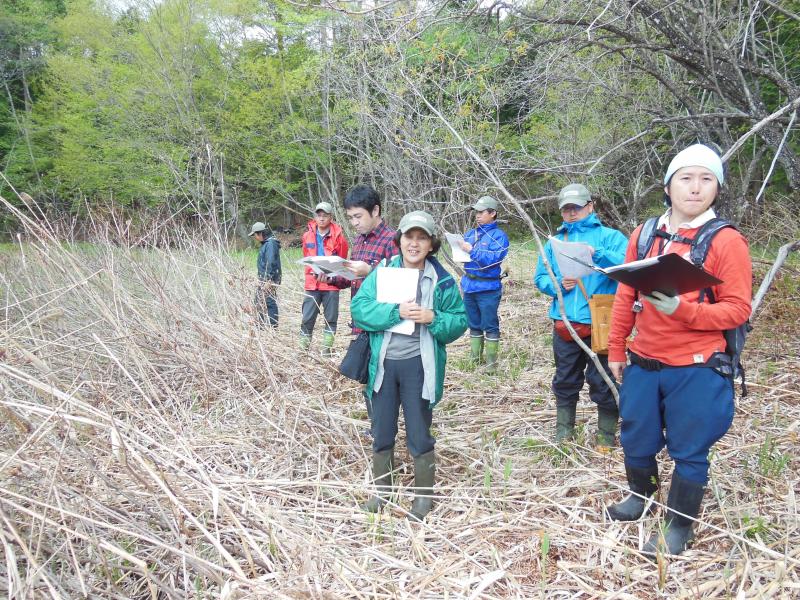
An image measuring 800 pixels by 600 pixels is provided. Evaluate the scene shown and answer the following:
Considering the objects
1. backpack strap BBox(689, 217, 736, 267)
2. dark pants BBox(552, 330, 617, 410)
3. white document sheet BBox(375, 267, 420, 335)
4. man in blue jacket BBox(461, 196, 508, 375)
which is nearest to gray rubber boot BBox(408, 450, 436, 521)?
white document sheet BBox(375, 267, 420, 335)

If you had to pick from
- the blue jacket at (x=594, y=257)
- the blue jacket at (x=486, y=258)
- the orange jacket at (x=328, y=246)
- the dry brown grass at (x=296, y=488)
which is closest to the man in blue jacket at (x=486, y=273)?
the blue jacket at (x=486, y=258)

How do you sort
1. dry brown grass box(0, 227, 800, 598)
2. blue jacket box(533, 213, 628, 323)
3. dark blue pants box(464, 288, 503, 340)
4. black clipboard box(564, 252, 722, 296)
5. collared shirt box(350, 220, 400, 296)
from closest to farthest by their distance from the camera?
black clipboard box(564, 252, 722, 296)
dry brown grass box(0, 227, 800, 598)
blue jacket box(533, 213, 628, 323)
collared shirt box(350, 220, 400, 296)
dark blue pants box(464, 288, 503, 340)

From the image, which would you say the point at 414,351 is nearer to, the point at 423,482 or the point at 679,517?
the point at 423,482

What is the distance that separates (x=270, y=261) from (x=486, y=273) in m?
3.01

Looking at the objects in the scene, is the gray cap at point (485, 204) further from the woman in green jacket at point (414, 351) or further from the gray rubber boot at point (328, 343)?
the woman in green jacket at point (414, 351)

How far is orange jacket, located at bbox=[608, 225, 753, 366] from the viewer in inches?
79.2

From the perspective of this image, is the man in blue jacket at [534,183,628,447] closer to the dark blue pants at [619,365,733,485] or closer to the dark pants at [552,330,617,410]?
the dark pants at [552,330,617,410]

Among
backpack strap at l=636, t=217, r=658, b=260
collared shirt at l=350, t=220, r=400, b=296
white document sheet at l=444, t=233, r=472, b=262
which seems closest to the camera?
backpack strap at l=636, t=217, r=658, b=260

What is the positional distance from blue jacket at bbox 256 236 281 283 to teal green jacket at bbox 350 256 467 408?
4.21m

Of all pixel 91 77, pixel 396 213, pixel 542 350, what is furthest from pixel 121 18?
pixel 542 350

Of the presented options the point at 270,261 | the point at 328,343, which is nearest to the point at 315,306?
the point at 328,343

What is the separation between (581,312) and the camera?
3.23m

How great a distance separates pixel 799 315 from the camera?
473 cm

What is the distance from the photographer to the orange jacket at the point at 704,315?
201cm
